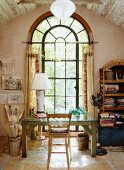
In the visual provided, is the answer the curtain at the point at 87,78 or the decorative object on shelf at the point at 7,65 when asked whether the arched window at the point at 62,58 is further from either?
the decorative object on shelf at the point at 7,65

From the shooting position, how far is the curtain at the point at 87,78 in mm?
7180

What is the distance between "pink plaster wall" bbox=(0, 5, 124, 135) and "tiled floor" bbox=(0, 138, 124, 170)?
1.84 metres

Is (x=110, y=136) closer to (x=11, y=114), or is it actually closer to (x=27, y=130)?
(x=27, y=130)

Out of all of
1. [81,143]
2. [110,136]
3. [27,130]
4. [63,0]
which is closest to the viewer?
[63,0]

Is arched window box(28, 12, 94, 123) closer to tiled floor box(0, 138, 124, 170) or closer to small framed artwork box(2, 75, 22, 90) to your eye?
small framed artwork box(2, 75, 22, 90)

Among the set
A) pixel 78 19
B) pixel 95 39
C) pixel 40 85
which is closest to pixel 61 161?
pixel 40 85

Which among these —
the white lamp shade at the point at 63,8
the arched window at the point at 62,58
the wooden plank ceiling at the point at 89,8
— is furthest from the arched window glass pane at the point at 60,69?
the white lamp shade at the point at 63,8

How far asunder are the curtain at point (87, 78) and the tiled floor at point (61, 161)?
135 centimetres

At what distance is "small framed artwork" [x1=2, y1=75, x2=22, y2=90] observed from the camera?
291 inches

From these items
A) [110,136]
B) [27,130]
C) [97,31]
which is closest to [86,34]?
[97,31]

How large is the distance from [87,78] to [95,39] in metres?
1.03

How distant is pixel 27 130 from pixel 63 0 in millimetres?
2636

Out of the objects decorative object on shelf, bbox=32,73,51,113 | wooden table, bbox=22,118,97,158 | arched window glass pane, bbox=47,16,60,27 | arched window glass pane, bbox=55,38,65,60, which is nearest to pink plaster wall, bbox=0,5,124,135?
arched window glass pane, bbox=47,16,60,27

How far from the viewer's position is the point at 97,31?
7.41 metres
